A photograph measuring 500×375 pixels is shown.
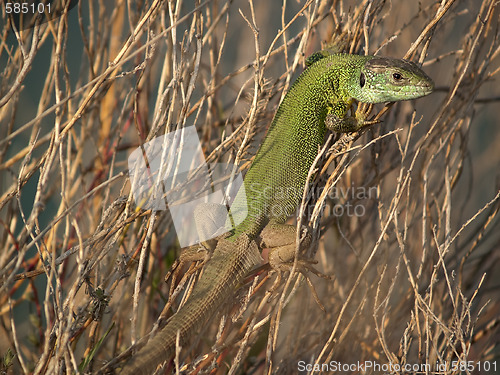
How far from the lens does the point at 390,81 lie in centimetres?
195

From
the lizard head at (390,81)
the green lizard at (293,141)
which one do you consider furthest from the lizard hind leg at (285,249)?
the lizard head at (390,81)

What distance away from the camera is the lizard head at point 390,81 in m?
1.89

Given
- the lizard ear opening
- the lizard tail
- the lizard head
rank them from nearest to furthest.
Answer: the lizard tail → the lizard head → the lizard ear opening

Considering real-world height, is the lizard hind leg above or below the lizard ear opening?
below

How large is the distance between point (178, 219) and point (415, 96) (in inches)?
46.2

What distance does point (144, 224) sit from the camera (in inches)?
69.3

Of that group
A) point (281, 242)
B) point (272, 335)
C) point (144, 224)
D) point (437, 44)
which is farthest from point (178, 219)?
point (437, 44)

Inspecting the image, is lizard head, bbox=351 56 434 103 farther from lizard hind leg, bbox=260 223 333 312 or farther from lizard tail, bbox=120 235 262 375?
lizard tail, bbox=120 235 262 375

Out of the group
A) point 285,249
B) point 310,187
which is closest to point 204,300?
point 285,249

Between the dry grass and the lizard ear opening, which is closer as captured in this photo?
the dry grass

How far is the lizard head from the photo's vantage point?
1.89m

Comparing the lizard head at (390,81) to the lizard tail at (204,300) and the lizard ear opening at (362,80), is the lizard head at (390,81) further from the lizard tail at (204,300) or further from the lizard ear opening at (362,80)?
the lizard tail at (204,300)

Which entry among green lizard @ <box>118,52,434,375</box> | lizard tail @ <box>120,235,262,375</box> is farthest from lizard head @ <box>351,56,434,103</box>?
lizard tail @ <box>120,235,262,375</box>

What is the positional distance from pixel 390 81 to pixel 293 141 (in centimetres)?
48
